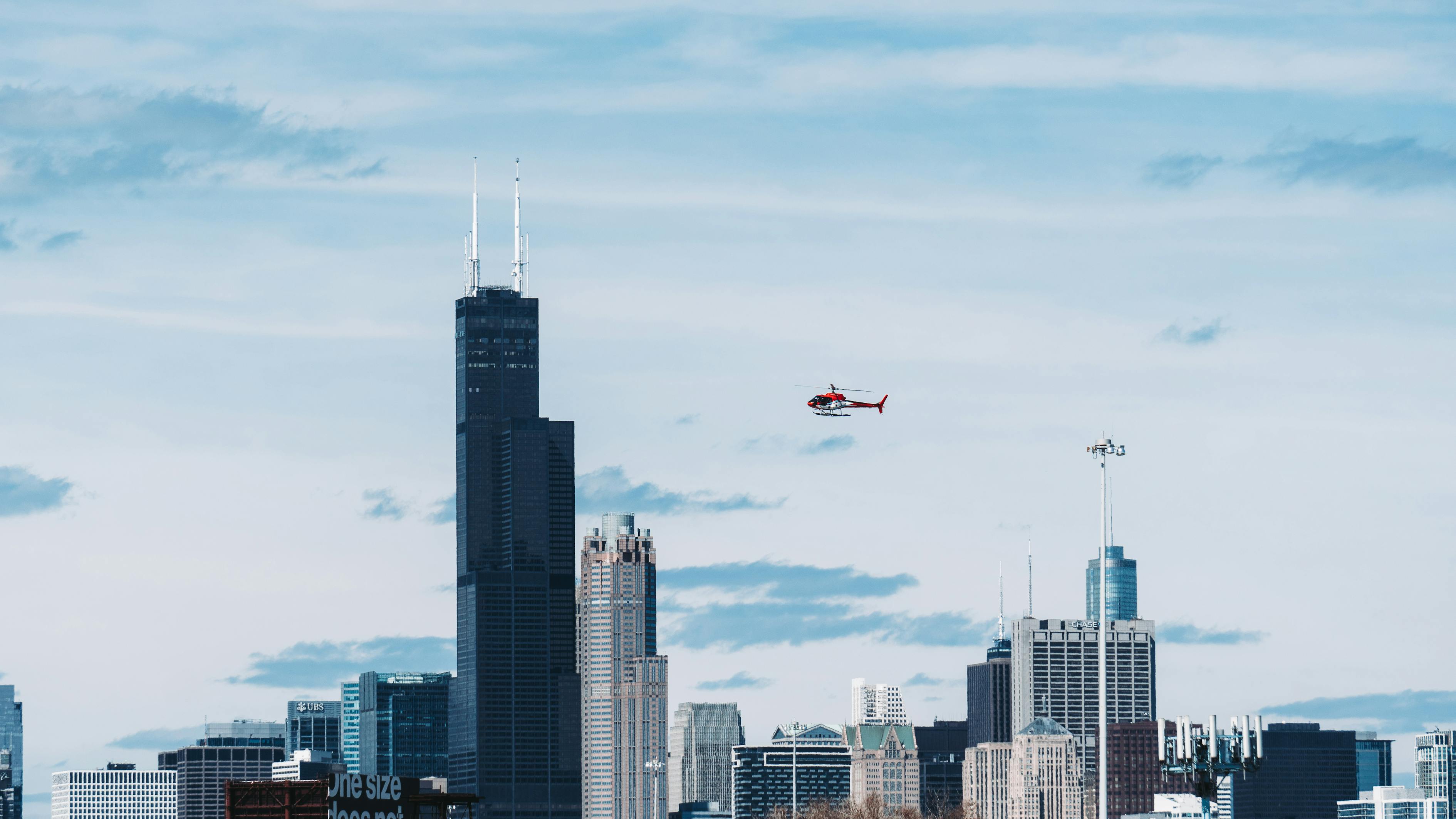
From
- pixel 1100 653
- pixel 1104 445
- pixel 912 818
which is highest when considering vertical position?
pixel 1104 445

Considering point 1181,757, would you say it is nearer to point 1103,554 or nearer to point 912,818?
point 1103,554

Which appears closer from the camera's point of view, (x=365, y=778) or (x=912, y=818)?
(x=365, y=778)

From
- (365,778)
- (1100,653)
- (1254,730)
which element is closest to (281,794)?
(365,778)

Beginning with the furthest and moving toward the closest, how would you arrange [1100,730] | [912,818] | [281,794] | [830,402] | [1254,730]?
1. [912,818]
2. [830,402]
3. [281,794]
4. [1100,730]
5. [1254,730]

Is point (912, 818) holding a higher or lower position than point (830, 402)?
lower

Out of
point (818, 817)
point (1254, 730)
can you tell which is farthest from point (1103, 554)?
point (818, 817)

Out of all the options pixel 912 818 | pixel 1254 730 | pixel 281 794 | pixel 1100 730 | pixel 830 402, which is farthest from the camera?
pixel 912 818
